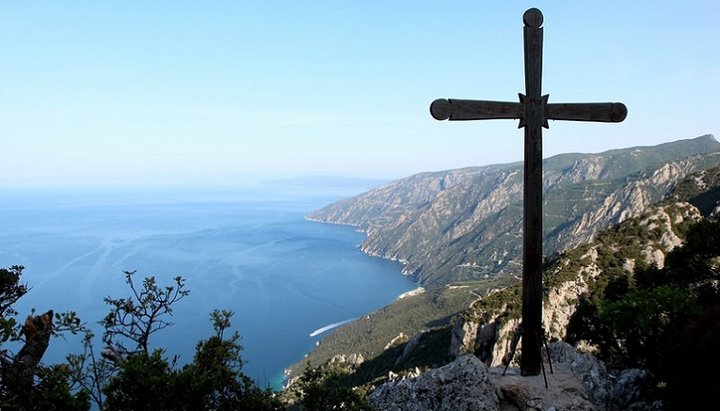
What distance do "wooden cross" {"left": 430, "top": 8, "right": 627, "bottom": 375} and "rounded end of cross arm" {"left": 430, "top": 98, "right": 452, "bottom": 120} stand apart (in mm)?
96

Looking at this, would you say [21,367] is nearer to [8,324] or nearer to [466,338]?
[8,324]

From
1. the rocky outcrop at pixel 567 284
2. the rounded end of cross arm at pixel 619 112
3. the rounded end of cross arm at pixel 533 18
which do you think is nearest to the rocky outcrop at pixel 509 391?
the rounded end of cross arm at pixel 619 112

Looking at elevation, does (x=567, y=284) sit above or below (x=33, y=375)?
below

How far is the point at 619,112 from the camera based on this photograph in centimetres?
759

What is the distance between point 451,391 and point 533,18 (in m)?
6.79

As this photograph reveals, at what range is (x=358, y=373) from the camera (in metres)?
97.2

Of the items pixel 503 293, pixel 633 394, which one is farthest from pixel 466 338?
pixel 633 394

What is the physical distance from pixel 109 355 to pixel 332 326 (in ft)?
550

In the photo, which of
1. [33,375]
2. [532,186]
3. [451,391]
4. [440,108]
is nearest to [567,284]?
[451,391]

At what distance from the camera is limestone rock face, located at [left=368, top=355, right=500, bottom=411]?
25.2 feet

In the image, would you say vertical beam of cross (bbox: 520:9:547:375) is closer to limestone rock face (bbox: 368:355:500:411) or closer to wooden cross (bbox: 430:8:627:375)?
wooden cross (bbox: 430:8:627:375)

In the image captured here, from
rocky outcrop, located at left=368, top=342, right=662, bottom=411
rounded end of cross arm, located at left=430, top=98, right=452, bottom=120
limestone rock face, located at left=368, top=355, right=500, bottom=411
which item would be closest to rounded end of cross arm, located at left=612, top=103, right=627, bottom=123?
rounded end of cross arm, located at left=430, top=98, right=452, bottom=120

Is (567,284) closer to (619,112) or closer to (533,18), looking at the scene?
(619,112)

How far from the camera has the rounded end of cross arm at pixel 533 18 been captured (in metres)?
7.11
